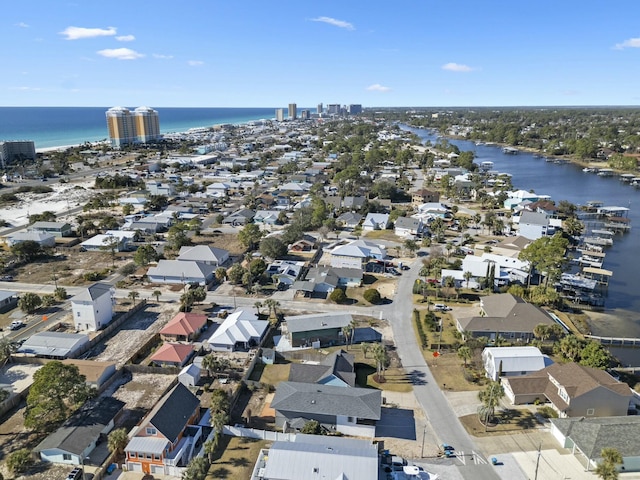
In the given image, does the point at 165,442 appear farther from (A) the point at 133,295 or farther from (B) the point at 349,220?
(B) the point at 349,220

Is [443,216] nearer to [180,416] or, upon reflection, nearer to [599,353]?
[599,353]

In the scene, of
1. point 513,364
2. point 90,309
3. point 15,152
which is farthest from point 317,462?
point 15,152

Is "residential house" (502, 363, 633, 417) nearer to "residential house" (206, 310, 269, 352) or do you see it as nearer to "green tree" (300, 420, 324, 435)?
"green tree" (300, 420, 324, 435)

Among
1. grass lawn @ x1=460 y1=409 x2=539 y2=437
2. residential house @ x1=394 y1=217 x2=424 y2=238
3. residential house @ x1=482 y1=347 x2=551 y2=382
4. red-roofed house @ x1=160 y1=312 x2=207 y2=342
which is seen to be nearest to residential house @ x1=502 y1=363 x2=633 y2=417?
residential house @ x1=482 y1=347 x2=551 y2=382

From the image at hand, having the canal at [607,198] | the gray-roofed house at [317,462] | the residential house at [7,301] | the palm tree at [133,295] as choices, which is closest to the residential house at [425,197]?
the canal at [607,198]

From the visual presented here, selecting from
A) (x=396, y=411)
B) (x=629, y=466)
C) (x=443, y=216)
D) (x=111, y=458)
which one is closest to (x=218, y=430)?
(x=111, y=458)
